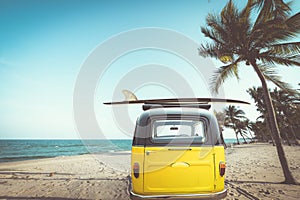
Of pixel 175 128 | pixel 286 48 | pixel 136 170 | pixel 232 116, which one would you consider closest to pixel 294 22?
pixel 286 48

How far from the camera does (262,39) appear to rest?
7.11m

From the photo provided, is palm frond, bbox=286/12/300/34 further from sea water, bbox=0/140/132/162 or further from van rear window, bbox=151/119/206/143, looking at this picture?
sea water, bbox=0/140/132/162

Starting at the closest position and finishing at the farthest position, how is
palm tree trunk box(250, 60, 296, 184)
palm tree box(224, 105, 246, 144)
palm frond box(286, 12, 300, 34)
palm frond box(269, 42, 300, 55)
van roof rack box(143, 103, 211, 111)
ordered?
1. van roof rack box(143, 103, 211, 111)
2. palm tree trunk box(250, 60, 296, 184)
3. palm frond box(286, 12, 300, 34)
4. palm frond box(269, 42, 300, 55)
5. palm tree box(224, 105, 246, 144)

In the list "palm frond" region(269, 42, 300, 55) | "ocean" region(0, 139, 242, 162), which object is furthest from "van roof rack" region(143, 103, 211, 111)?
"ocean" region(0, 139, 242, 162)

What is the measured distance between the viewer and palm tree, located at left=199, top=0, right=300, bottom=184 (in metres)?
6.72

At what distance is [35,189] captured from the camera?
603 cm

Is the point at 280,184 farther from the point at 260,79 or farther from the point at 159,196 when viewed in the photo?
the point at 159,196

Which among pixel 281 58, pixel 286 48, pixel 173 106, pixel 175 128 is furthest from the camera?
pixel 281 58

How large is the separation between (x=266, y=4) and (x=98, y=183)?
8.21 meters

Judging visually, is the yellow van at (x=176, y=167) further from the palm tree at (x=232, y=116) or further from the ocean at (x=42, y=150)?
the palm tree at (x=232, y=116)

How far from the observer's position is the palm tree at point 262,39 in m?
6.72

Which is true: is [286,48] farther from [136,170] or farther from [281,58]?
[136,170]

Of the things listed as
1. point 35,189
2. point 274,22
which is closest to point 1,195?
point 35,189

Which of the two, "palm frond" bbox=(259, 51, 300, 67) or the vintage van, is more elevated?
"palm frond" bbox=(259, 51, 300, 67)
